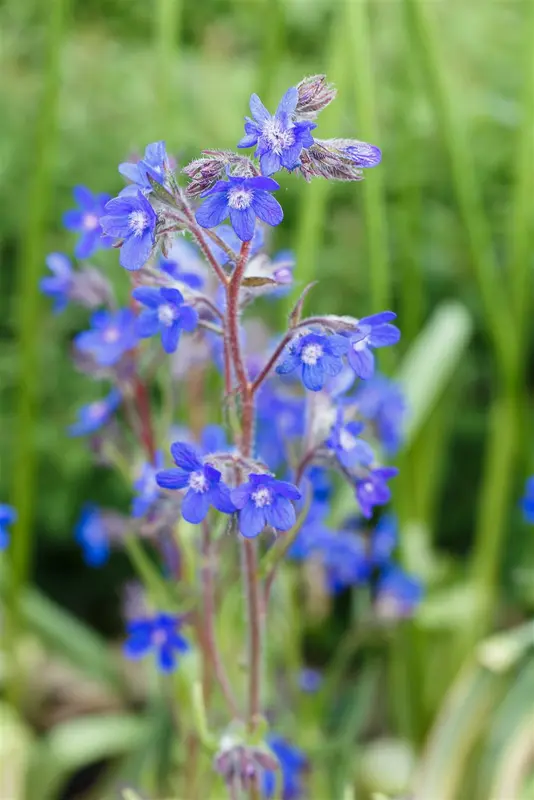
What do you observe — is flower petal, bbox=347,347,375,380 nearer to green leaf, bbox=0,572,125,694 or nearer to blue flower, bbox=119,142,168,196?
blue flower, bbox=119,142,168,196

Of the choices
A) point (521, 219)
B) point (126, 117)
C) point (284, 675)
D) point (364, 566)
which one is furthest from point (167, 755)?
point (126, 117)

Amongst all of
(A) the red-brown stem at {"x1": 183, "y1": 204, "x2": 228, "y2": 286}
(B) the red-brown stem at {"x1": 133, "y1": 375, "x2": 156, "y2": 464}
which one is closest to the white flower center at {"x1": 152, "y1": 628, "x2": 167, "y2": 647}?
(B) the red-brown stem at {"x1": 133, "y1": 375, "x2": 156, "y2": 464}

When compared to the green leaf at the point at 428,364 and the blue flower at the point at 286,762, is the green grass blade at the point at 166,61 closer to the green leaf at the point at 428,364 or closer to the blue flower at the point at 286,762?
the green leaf at the point at 428,364

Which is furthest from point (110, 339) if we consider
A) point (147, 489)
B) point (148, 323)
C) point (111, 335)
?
point (148, 323)

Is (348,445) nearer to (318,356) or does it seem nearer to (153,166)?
(318,356)

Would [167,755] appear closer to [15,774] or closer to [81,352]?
[15,774]
